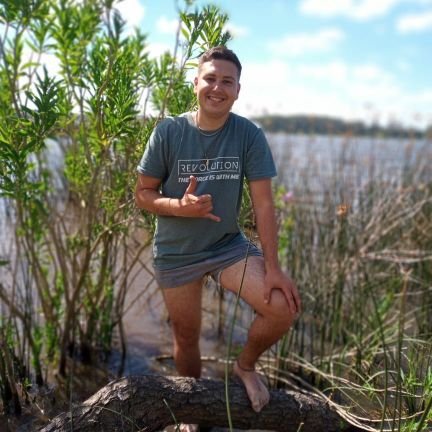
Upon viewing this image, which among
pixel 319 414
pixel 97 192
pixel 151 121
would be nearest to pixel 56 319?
pixel 97 192

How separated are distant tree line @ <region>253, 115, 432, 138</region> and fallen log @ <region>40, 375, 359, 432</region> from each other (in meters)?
5.88

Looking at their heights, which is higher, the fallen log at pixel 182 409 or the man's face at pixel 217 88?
the man's face at pixel 217 88

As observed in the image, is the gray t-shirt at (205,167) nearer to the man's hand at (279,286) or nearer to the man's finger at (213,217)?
the man's finger at (213,217)

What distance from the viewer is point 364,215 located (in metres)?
5.16

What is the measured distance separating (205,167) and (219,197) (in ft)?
0.51

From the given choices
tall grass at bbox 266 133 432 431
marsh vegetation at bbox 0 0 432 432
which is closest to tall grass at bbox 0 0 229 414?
marsh vegetation at bbox 0 0 432 432

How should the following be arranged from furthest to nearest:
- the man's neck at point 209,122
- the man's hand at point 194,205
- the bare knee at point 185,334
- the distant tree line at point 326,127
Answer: the distant tree line at point 326,127, the bare knee at point 185,334, the man's neck at point 209,122, the man's hand at point 194,205

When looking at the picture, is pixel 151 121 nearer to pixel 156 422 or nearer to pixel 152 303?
pixel 156 422

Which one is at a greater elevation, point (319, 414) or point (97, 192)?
point (97, 192)

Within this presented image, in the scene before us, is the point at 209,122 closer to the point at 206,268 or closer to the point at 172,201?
the point at 172,201

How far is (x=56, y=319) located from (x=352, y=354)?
2030mm

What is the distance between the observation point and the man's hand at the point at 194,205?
215cm

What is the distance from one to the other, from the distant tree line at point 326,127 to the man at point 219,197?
5805mm

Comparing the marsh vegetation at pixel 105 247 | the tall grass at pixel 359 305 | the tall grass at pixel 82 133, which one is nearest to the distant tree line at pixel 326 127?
the tall grass at pixel 359 305
